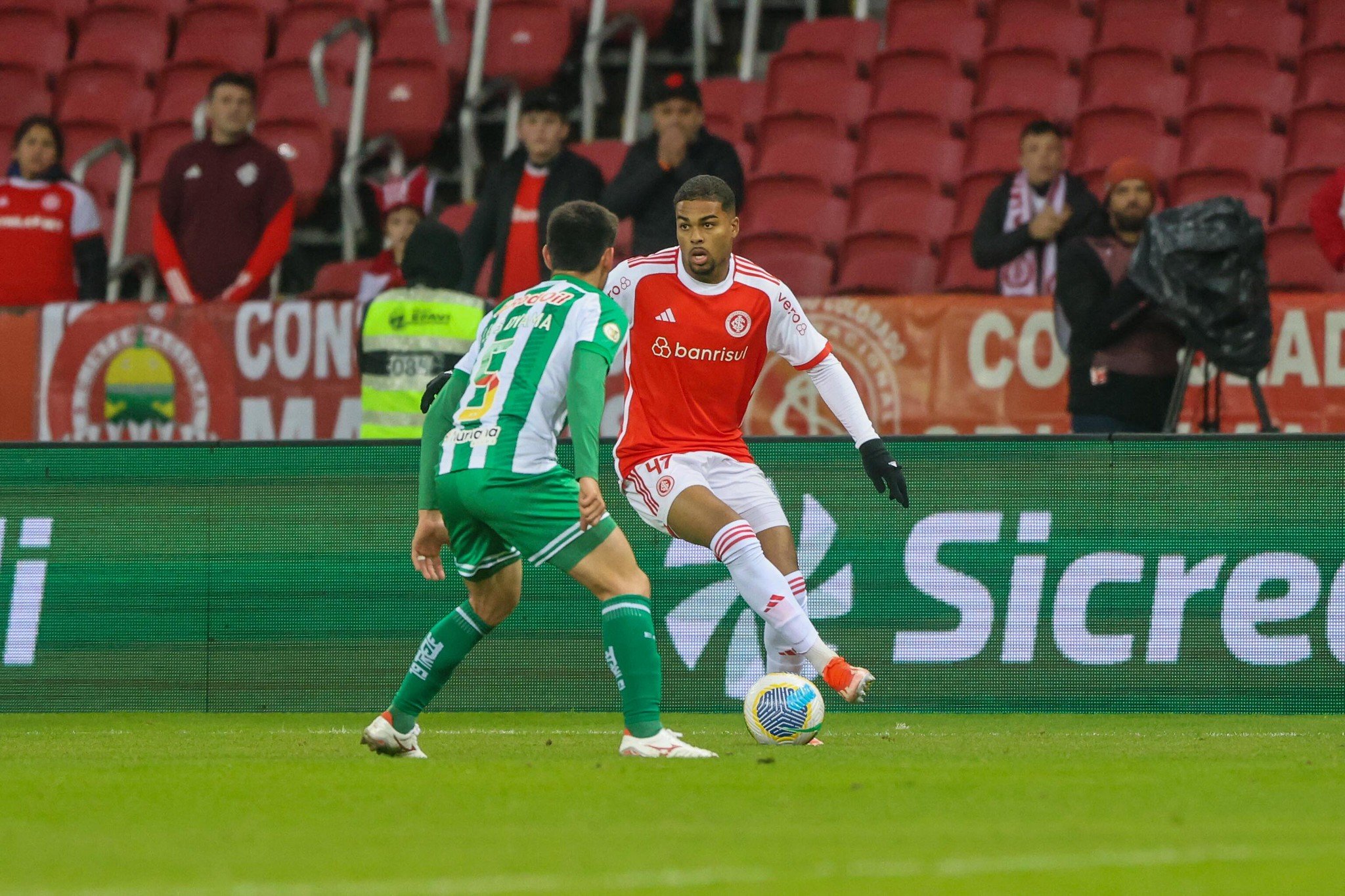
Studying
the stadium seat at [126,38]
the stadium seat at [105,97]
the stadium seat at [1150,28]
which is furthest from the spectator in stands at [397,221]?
the stadium seat at [1150,28]

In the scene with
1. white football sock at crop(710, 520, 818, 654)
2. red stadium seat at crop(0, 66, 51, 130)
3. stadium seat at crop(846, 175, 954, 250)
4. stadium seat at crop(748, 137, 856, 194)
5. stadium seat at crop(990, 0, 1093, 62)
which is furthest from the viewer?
red stadium seat at crop(0, 66, 51, 130)

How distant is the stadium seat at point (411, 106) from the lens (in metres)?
15.9

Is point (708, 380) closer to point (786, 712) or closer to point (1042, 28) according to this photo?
point (786, 712)

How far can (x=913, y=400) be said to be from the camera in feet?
39.3

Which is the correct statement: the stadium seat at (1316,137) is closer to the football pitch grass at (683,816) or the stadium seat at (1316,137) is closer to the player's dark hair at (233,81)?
the football pitch grass at (683,816)

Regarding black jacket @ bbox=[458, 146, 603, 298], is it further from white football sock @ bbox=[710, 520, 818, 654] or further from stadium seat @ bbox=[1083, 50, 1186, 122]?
white football sock @ bbox=[710, 520, 818, 654]

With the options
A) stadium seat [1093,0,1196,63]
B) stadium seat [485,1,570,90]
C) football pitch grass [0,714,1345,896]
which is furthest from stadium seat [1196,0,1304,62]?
football pitch grass [0,714,1345,896]

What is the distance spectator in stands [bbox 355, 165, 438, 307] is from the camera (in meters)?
13.5

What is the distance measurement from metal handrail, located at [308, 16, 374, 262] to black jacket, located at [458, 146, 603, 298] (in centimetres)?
290

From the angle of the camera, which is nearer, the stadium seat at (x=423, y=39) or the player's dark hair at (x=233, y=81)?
the player's dark hair at (x=233, y=81)

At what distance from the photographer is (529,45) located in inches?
629

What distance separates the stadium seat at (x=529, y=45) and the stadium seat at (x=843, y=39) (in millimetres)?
1717

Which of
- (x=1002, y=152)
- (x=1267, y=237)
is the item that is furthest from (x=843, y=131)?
(x=1267, y=237)

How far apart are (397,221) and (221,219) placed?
3.84 feet
